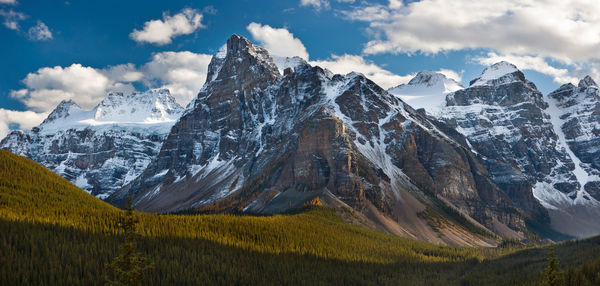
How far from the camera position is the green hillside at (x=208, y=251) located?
100 metres

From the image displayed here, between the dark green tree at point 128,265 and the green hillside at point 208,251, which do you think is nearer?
the dark green tree at point 128,265

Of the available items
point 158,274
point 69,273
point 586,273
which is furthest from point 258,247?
point 586,273

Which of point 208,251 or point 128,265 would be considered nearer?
point 128,265

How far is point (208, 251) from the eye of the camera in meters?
136

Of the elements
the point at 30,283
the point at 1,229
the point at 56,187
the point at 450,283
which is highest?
the point at 56,187

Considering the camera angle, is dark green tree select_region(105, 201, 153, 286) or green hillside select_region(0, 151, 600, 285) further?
green hillside select_region(0, 151, 600, 285)

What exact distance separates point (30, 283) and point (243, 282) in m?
49.4

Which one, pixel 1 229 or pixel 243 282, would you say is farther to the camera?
pixel 243 282

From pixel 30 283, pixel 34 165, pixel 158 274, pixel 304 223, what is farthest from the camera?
pixel 304 223

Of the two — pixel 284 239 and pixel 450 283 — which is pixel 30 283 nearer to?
pixel 284 239

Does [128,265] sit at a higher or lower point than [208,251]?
higher

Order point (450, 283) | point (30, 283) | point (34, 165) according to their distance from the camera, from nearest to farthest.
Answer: point (30, 283) → point (34, 165) → point (450, 283)

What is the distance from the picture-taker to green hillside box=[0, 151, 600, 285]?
10025 cm

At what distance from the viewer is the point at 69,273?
96.0m
